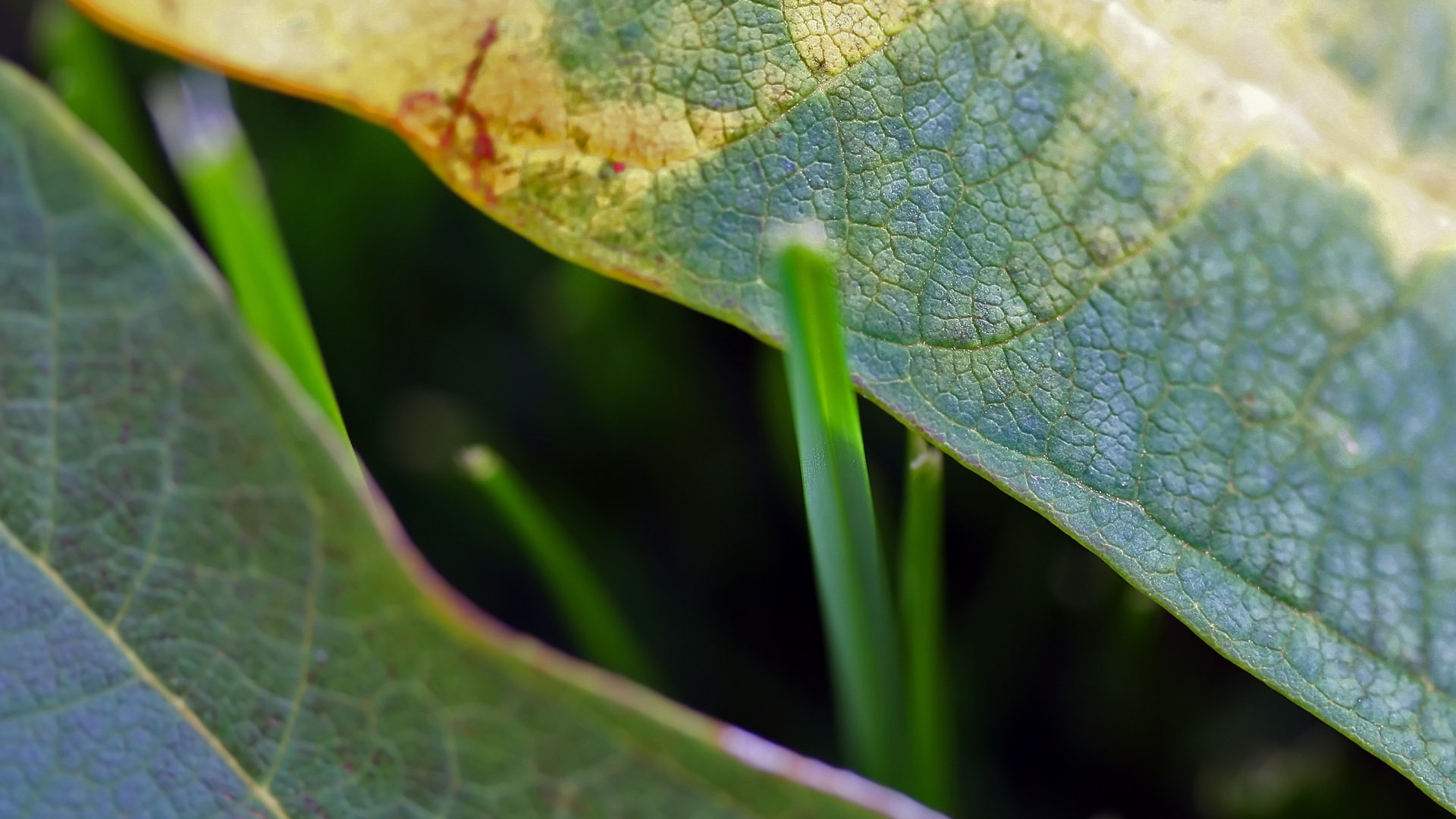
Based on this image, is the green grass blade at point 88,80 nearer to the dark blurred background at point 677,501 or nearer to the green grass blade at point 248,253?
the dark blurred background at point 677,501

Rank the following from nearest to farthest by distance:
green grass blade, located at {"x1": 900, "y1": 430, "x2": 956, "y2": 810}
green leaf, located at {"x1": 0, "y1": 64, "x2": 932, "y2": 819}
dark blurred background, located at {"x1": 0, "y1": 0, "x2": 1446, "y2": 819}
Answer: green leaf, located at {"x1": 0, "y1": 64, "x2": 932, "y2": 819} → green grass blade, located at {"x1": 900, "y1": 430, "x2": 956, "y2": 810} → dark blurred background, located at {"x1": 0, "y1": 0, "x2": 1446, "y2": 819}

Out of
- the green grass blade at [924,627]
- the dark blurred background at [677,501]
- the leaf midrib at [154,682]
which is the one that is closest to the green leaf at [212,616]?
the leaf midrib at [154,682]

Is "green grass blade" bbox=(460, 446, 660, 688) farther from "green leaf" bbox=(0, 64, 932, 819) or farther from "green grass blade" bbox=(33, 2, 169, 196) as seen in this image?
"green grass blade" bbox=(33, 2, 169, 196)

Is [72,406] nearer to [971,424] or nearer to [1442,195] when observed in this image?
[971,424]

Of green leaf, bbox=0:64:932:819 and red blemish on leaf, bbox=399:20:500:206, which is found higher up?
red blemish on leaf, bbox=399:20:500:206

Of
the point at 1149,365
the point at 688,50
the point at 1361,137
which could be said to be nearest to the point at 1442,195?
the point at 1361,137

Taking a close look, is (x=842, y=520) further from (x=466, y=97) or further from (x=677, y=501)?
(x=677, y=501)

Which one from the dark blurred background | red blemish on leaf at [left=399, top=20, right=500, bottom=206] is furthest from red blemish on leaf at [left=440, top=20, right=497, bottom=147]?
the dark blurred background
